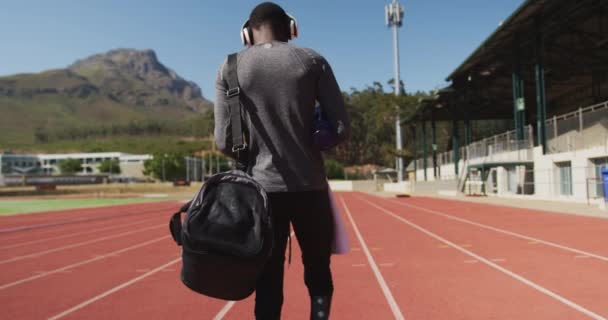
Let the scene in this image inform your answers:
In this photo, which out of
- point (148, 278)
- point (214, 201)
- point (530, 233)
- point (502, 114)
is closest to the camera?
point (214, 201)

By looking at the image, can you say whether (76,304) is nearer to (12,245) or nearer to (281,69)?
(281,69)

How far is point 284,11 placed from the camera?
227 centimetres

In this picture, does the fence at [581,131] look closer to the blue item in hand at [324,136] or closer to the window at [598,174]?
the window at [598,174]

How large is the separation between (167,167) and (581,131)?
87.7 m

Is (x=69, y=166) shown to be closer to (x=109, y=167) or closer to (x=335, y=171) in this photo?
(x=109, y=167)

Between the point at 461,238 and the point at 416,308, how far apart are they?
540 centimetres

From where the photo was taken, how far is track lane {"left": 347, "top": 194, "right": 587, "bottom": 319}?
151 inches

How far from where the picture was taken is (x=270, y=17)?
7.30ft

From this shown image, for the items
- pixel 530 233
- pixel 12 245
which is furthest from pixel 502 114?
pixel 12 245

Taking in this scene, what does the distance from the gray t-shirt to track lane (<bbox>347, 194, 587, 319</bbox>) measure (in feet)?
7.28

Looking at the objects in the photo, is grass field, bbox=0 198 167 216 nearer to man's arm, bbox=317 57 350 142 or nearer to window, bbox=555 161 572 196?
man's arm, bbox=317 57 350 142

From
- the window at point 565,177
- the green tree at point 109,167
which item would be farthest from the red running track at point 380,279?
the green tree at point 109,167

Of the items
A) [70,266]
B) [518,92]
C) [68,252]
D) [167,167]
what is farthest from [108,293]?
[167,167]

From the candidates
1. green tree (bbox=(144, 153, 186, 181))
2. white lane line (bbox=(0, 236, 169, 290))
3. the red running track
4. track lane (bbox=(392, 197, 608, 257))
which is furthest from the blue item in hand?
green tree (bbox=(144, 153, 186, 181))
